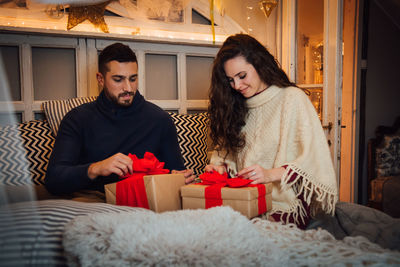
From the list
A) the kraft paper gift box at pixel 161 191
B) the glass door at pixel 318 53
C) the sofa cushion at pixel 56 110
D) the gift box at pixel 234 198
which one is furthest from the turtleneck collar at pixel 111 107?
the glass door at pixel 318 53

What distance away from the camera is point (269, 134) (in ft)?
5.09

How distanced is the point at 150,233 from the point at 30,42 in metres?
1.98

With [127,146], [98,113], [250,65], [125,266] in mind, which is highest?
[250,65]

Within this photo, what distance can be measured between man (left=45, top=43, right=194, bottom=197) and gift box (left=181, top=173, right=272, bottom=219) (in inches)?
11.2

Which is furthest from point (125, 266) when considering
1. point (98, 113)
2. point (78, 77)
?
point (78, 77)

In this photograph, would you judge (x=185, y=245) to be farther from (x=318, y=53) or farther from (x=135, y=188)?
(x=318, y=53)

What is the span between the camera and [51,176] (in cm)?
143

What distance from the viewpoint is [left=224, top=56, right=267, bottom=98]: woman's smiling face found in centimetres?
163

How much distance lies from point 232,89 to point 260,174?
2.24ft

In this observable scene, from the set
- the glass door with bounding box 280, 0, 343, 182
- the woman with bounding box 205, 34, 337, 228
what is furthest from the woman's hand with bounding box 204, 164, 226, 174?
the glass door with bounding box 280, 0, 343, 182

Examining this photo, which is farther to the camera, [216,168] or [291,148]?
[216,168]

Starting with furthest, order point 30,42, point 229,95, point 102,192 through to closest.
A: 1. point 30,42
2. point 229,95
3. point 102,192

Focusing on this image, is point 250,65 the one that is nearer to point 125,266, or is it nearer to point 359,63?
point 125,266

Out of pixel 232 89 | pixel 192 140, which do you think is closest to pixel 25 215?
pixel 232 89
